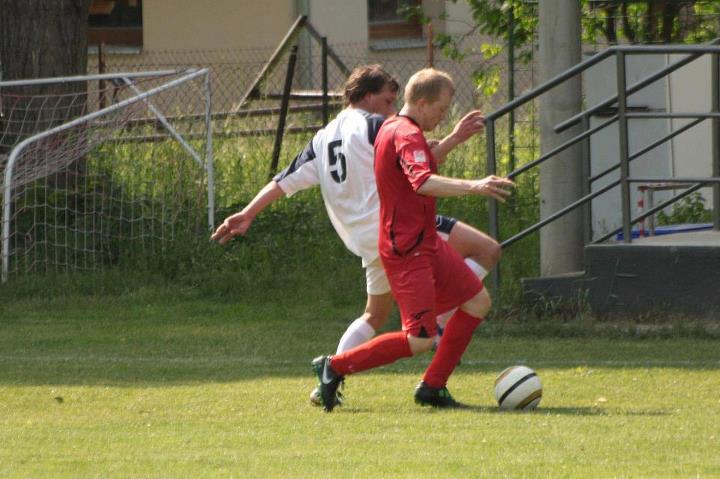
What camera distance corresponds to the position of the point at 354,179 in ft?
26.3

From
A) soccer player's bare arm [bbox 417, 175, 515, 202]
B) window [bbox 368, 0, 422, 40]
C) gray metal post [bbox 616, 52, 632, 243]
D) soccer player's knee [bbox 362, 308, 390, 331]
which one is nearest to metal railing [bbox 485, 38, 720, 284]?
gray metal post [bbox 616, 52, 632, 243]

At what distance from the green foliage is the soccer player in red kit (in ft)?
19.3

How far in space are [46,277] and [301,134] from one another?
372 centimetres

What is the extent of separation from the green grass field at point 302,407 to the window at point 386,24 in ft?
60.2

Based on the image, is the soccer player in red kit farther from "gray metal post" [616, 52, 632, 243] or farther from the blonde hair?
"gray metal post" [616, 52, 632, 243]

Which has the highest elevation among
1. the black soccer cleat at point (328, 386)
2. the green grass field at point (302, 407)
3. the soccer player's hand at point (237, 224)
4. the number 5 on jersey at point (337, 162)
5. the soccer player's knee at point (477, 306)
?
the number 5 on jersey at point (337, 162)

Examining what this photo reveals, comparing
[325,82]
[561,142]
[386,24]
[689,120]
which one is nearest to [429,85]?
[561,142]

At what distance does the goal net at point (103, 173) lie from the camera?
1345cm

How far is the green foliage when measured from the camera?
13.1m

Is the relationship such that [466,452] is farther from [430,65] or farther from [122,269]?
[430,65]

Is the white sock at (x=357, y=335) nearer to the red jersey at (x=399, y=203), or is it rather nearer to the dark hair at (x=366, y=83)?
the red jersey at (x=399, y=203)

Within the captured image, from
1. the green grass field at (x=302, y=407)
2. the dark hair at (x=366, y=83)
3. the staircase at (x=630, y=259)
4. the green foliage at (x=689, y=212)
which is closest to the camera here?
the green grass field at (x=302, y=407)

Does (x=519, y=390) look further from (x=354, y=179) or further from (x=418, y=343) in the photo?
(x=354, y=179)

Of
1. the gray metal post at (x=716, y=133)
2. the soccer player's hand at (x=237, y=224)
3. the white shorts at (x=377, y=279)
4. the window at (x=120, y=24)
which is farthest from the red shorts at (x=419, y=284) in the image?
the window at (x=120, y=24)
